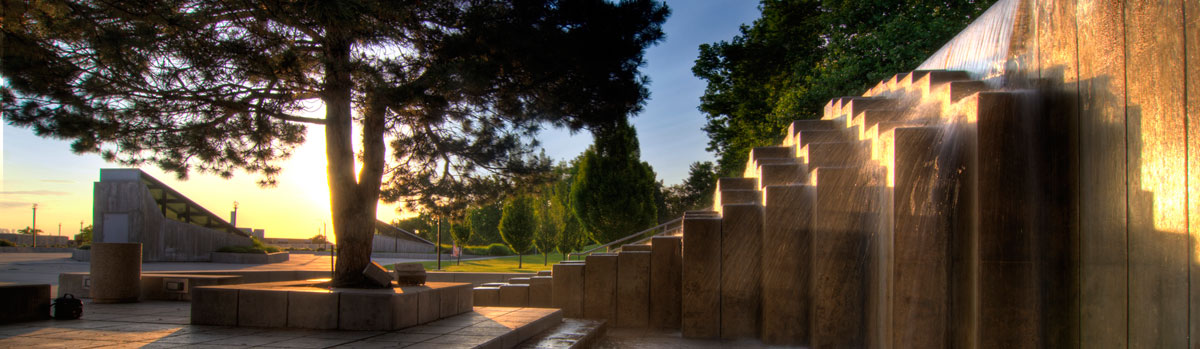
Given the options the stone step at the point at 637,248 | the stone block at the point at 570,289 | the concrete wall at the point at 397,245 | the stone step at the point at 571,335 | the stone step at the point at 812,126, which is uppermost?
the stone step at the point at 812,126

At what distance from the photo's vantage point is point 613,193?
25.8 m

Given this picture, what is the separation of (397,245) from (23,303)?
97.8 ft

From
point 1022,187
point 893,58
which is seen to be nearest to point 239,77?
point 1022,187

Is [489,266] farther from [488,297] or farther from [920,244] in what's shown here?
[920,244]

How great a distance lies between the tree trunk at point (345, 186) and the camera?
754 cm

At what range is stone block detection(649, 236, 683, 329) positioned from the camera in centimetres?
883

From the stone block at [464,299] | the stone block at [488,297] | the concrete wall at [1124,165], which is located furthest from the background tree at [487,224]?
the concrete wall at [1124,165]

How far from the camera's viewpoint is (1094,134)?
4887mm

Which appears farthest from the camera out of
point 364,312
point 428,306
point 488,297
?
point 488,297

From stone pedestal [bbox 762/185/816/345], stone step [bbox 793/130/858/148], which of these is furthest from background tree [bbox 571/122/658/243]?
stone pedestal [bbox 762/185/816/345]

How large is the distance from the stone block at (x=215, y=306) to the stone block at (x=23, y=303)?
5.63 feet

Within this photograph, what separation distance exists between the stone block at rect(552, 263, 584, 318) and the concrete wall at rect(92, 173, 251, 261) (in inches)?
818

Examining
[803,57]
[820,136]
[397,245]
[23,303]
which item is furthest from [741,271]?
[397,245]

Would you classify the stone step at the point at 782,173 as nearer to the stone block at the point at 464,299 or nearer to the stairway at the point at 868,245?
the stairway at the point at 868,245
